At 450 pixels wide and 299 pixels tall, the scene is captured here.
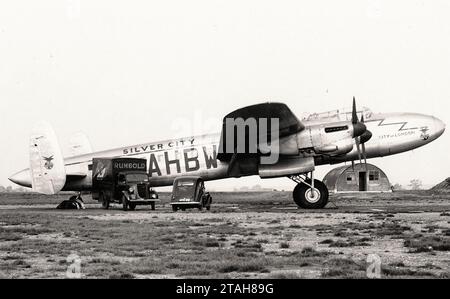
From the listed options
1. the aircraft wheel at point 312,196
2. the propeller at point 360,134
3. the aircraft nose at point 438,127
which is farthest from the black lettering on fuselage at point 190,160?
the aircraft nose at point 438,127

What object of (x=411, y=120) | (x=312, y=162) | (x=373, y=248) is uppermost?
(x=411, y=120)

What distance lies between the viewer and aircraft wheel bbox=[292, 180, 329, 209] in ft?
81.0

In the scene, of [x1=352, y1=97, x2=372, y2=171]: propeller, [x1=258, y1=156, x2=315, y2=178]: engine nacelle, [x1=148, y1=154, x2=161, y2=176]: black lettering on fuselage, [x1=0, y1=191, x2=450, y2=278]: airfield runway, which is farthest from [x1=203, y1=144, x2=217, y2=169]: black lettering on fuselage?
[x1=0, y1=191, x2=450, y2=278]: airfield runway

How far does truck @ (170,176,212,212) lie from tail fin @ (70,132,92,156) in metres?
10.7

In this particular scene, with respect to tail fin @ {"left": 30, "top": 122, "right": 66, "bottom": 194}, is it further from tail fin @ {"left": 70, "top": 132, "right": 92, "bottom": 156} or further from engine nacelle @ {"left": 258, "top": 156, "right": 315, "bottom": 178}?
engine nacelle @ {"left": 258, "top": 156, "right": 315, "bottom": 178}

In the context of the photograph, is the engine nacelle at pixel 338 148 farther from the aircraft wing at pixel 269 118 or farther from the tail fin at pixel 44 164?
the tail fin at pixel 44 164

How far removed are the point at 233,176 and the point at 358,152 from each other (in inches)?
250

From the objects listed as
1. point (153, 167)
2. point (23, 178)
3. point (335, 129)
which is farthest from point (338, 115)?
point (23, 178)

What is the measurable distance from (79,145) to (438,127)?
68.0ft

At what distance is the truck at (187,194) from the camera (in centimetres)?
2448

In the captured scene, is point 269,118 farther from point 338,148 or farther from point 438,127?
point 438,127

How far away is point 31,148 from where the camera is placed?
28.3m
